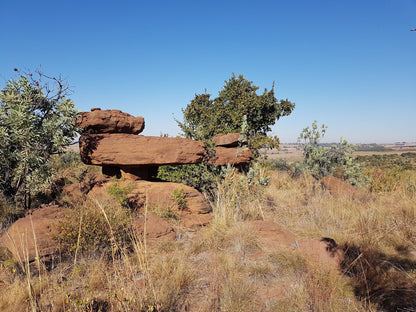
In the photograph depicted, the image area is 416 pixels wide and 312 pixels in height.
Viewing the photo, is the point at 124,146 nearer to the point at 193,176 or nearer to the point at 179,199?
the point at 179,199

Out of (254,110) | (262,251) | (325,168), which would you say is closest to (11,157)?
(262,251)

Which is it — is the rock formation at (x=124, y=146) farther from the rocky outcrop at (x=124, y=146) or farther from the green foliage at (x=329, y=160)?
the green foliage at (x=329, y=160)

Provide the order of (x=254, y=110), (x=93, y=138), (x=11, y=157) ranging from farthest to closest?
1. (x=254, y=110)
2. (x=93, y=138)
3. (x=11, y=157)

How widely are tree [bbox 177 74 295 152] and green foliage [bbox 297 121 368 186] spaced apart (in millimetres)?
2975

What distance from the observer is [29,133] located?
6.00m

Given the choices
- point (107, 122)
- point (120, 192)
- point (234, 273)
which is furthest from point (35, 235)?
point (107, 122)

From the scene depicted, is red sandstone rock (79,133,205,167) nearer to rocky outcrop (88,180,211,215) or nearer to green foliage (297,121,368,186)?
rocky outcrop (88,180,211,215)

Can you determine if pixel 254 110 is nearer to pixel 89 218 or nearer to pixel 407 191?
pixel 407 191

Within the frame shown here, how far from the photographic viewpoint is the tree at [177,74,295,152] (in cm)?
1465

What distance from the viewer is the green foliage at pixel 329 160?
9.96 m

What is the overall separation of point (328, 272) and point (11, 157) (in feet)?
24.0

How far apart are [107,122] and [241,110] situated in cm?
927

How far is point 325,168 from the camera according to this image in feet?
35.7

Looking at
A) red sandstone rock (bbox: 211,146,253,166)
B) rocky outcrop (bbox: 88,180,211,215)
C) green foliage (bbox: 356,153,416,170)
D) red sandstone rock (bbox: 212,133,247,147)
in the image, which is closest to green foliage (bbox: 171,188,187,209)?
rocky outcrop (bbox: 88,180,211,215)
